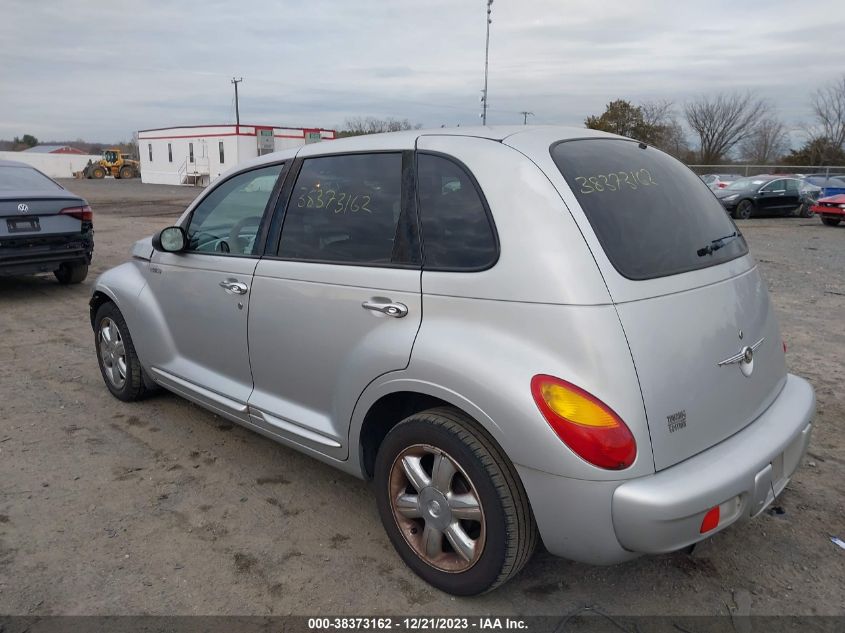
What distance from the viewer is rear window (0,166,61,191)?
7.93 metres

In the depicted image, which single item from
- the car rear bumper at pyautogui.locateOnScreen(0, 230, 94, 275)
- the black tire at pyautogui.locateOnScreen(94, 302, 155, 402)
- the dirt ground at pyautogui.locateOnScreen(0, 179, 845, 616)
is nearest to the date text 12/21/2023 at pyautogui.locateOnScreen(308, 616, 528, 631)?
the dirt ground at pyautogui.locateOnScreen(0, 179, 845, 616)

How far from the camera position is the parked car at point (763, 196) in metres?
21.2

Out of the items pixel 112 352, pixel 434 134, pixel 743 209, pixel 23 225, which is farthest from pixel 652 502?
pixel 743 209

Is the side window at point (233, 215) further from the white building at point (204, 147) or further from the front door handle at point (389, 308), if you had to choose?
the white building at point (204, 147)

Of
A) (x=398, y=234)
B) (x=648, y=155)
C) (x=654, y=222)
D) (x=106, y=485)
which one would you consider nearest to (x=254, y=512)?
(x=106, y=485)

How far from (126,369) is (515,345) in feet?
10.8

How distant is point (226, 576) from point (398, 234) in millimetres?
1625

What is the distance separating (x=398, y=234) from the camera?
9.23 ft

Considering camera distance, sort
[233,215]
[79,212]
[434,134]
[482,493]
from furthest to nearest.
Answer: [79,212]
[233,215]
[434,134]
[482,493]

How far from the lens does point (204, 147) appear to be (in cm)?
4700

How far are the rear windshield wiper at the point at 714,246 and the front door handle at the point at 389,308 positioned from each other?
1227mm

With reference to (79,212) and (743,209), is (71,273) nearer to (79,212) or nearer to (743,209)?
(79,212)

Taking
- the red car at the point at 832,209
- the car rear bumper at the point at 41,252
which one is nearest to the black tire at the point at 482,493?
the car rear bumper at the point at 41,252

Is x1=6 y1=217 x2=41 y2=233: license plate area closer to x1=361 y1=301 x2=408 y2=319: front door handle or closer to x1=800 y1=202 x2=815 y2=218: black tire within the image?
x1=361 y1=301 x2=408 y2=319: front door handle
